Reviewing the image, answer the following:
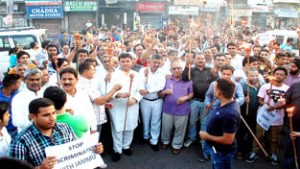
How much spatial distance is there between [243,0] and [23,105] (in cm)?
2735

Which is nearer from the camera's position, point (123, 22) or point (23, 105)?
point (23, 105)

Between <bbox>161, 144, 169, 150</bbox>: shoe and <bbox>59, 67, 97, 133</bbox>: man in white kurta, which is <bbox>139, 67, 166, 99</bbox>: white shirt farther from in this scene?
<bbox>59, 67, 97, 133</bbox>: man in white kurta

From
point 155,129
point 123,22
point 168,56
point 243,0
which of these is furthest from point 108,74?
point 243,0

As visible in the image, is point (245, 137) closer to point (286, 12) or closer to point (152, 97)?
point (152, 97)

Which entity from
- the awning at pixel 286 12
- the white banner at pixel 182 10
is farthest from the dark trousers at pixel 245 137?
the awning at pixel 286 12

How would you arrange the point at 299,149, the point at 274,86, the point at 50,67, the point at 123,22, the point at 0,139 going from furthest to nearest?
the point at 123,22 → the point at 50,67 → the point at 274,86 → the point at 299,149 → the point at 0,139

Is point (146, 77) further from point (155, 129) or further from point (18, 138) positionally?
point (18, 138)

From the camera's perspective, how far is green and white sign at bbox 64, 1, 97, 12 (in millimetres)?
23688

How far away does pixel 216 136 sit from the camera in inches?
144

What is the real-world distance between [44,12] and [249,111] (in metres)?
20.6

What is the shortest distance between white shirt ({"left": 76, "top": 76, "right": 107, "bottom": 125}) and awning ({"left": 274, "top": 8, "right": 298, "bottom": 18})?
26.3m

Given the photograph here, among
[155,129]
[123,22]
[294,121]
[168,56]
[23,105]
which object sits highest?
[123,22]

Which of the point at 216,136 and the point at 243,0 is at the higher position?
the point at 243,0

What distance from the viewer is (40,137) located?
277 centimetres
